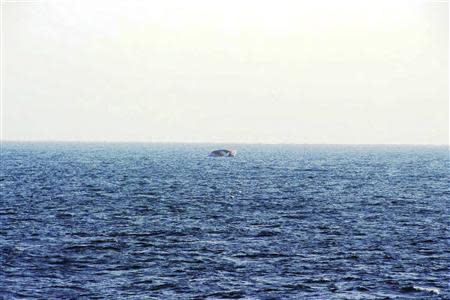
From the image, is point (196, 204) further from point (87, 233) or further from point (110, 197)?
point (87, 233)

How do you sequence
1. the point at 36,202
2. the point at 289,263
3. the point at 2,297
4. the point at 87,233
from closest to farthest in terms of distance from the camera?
the point at 2,297 < the point at 289,263 < the point at 87,233 < the point at 36,202

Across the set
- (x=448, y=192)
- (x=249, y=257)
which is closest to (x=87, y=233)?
(x=249, y=257)

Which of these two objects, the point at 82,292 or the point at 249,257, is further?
the point at 249,257

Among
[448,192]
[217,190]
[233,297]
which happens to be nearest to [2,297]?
[233,297]

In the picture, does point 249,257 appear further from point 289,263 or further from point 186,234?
point 186,234

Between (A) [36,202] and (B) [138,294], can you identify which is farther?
(A) [36,202]

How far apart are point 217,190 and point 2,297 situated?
71.7 m

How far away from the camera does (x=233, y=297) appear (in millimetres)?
41281

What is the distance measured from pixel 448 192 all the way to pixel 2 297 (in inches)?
3371

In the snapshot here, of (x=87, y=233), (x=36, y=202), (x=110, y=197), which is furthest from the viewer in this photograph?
(x=110, y=197)

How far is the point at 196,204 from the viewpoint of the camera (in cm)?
8894

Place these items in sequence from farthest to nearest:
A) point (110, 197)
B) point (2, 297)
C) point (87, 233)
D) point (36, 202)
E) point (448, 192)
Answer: point (448, 192), point (110, 197), point (36, 202), point (87, 233), point (2, 297)

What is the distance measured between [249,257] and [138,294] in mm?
13398

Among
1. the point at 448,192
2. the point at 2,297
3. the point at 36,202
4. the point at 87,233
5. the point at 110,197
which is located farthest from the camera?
the point at 448,192
